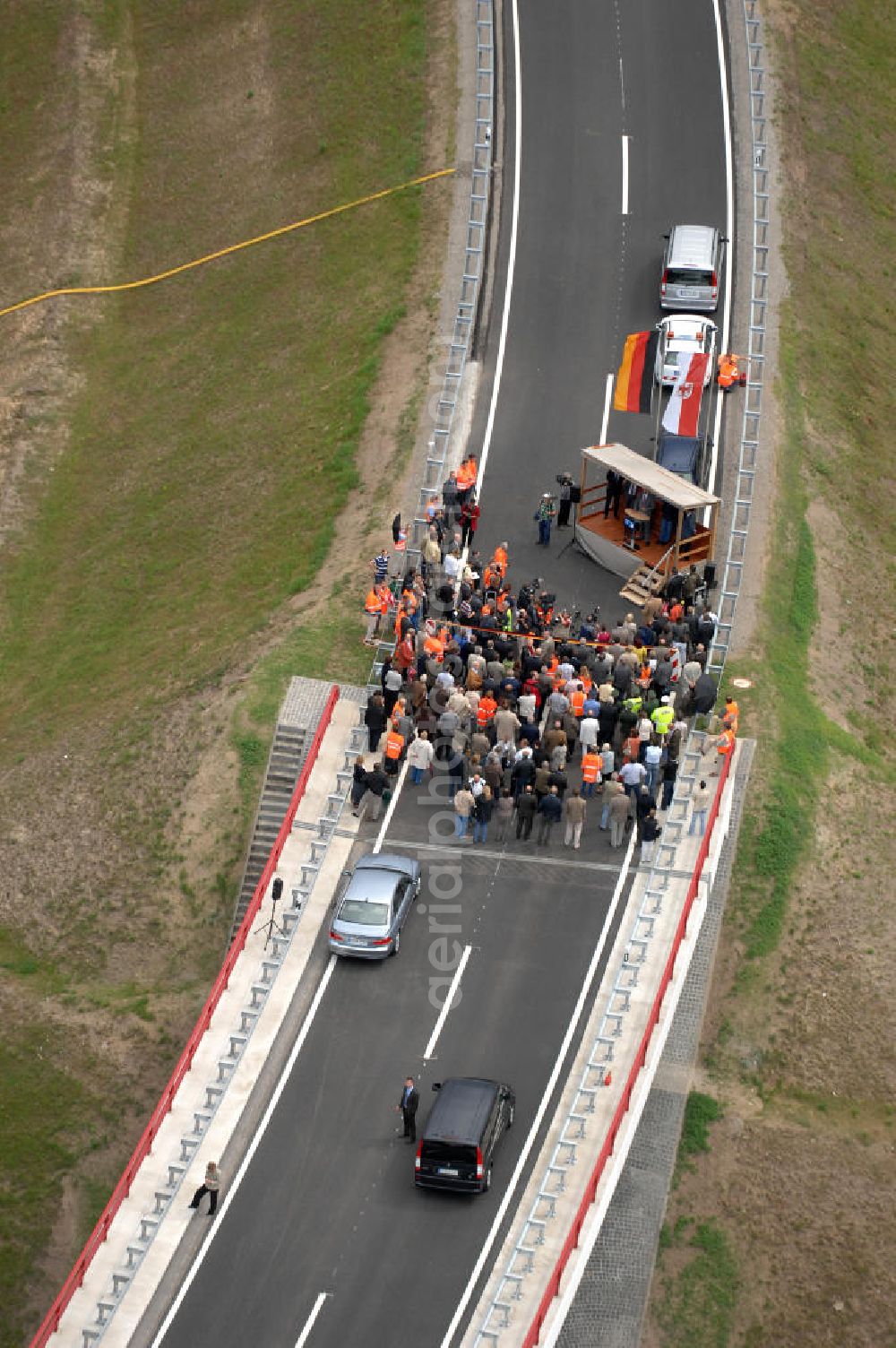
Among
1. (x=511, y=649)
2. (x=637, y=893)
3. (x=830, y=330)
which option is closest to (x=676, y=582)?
(x=511, y=649)

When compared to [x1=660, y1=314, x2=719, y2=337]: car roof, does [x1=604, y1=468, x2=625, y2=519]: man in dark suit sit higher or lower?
lower

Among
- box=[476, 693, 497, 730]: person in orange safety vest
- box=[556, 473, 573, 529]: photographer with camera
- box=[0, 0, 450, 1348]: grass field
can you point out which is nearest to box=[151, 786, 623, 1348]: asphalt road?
box=[476, 693, 497, 730]: person in orange safety vest

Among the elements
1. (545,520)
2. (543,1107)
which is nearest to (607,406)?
(545,520)

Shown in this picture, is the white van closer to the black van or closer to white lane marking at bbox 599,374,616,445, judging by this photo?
white lane marking at bbox 599,374,616,445

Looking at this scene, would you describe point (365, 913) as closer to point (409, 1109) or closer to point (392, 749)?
point (392, 749)

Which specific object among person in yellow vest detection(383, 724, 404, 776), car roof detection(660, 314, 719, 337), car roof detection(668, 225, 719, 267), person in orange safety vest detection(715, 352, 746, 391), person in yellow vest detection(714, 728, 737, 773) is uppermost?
car roof detection(668, 225, 719, 267)
